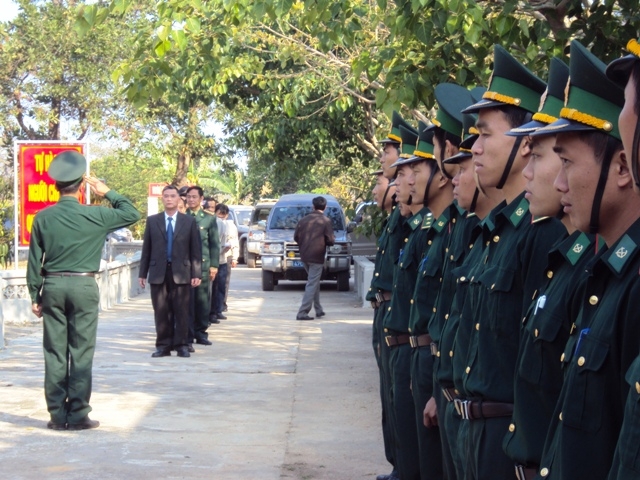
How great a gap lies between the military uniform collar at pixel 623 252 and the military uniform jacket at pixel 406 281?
10.5 feet

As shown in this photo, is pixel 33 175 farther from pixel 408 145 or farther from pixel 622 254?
pixel 622 254

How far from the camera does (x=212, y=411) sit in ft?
30.9

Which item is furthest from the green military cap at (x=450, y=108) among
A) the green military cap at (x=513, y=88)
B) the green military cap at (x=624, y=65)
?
the green military cap at (x=624, y=65)

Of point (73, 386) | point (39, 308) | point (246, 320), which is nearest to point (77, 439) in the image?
point (73, 386)

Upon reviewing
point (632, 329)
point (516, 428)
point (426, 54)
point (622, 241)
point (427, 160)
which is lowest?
point (516, 428)

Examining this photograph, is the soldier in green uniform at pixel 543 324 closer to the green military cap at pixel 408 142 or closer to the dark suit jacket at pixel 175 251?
the green military cap at pixel 408 142

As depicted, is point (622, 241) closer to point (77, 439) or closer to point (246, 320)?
point (77, 439)

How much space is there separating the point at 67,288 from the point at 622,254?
21.0ft

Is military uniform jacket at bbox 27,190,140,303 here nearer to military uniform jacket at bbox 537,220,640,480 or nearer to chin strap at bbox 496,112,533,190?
chin strap at bbox 496,112,533,190

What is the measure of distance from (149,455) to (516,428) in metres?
4.84

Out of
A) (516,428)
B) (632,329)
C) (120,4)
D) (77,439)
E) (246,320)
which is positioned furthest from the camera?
(246,320)

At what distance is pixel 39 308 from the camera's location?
8.52 meters

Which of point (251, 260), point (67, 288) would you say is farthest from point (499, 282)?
point (251, 260)

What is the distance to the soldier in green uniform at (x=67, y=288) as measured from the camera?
843cm
